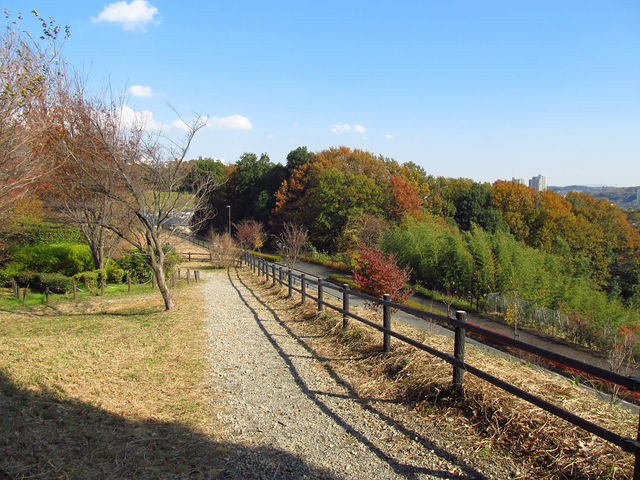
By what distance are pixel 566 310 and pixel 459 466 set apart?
2051 centimetres

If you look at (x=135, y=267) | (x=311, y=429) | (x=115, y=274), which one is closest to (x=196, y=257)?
(x=135, y=267)

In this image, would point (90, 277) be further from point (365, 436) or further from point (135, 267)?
point (365, 436)

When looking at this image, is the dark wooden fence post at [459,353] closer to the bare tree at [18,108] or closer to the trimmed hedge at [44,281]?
the bare tree at [18,108]

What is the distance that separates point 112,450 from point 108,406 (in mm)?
1129

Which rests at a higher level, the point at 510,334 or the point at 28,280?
the point at 28,280

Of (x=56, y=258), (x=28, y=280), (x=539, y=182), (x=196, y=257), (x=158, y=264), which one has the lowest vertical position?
(x=196, y=257)

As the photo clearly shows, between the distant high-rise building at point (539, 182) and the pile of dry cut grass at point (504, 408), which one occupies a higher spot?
the distant high-rise building at point (539, 182)

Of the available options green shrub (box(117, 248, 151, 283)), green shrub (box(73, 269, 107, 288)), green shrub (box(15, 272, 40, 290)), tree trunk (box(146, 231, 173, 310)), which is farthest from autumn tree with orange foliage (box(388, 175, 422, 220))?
tree trunk (box(146, 231, 173, 310))

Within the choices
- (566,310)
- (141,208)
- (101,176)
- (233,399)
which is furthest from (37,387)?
(566,310)

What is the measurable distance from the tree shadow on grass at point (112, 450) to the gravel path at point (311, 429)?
2 cm

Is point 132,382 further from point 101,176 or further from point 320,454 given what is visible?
point 101,176

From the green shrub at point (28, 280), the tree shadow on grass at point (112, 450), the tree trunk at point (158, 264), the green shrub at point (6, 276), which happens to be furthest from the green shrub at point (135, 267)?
the tree shadow on grass at point (112, 450)

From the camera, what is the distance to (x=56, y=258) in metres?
17.4

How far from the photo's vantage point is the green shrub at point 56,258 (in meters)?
16.9
